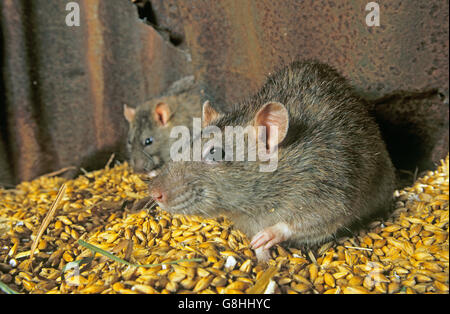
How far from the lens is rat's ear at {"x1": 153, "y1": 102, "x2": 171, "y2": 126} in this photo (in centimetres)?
446

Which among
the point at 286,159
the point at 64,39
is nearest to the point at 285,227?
the point at 286,159

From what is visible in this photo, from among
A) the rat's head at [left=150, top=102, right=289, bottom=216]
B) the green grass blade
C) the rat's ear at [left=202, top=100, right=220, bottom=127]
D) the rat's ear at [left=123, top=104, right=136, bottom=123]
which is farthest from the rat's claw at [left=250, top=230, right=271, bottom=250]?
the rat's ear at [left=123, top=104, right=136, bottom=123]

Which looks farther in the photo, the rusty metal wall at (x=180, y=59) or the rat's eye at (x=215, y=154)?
the rusty metal wall at (x=180, y=59)

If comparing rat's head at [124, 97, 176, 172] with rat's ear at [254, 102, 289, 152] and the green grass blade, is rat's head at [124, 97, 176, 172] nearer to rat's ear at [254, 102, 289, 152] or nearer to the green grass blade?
rat's ear at [254, 102, 289, 152]

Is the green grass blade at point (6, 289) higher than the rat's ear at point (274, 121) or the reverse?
the reverse

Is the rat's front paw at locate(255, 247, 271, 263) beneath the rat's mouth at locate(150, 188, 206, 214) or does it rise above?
beneath

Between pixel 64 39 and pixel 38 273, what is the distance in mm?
2522

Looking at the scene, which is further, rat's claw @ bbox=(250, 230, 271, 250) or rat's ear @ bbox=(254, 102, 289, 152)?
rat's claw @ bbox=(250, 230, 271, 250)

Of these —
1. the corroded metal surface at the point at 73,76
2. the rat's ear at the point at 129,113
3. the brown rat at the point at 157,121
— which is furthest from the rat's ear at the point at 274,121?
the rat's ear at the point at 129,113

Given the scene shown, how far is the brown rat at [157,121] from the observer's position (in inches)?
174

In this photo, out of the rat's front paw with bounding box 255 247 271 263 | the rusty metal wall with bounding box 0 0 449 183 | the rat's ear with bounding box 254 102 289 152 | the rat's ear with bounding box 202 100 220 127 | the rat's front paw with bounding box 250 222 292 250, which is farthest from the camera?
the rusty metal wall with bounding box 0 0 449 183

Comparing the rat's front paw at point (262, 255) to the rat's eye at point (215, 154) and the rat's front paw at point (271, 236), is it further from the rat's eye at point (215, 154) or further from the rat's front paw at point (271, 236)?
the rat's eye at point (215, 154)

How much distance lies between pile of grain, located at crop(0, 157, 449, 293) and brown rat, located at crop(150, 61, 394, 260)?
0.18 metres

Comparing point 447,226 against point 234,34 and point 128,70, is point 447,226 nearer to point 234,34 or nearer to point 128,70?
point 234,34
